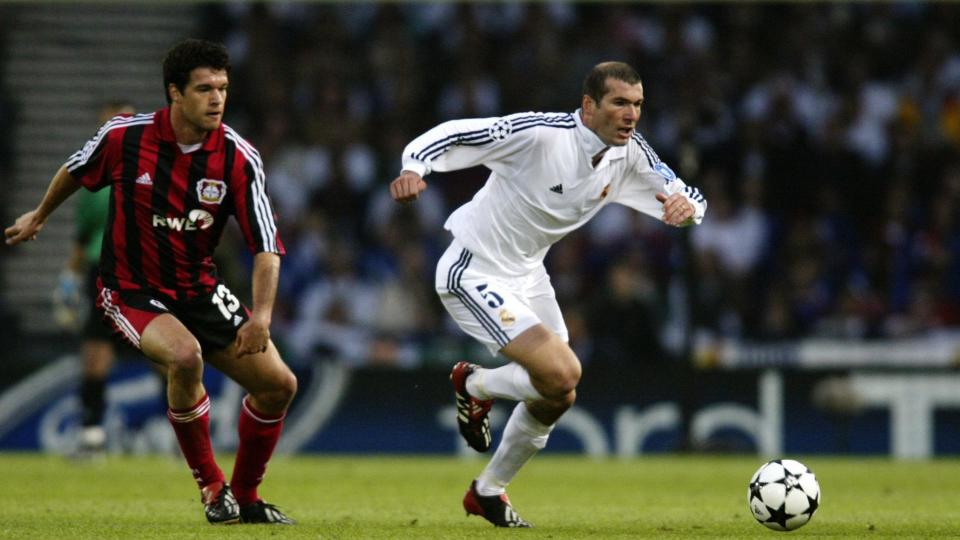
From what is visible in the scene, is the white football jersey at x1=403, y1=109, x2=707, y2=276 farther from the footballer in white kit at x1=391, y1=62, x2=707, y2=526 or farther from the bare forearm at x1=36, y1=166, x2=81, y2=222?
the bare forearm at x1=36, y1=166, x2=81, y2=222

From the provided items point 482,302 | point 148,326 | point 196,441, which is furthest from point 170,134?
point 482,302

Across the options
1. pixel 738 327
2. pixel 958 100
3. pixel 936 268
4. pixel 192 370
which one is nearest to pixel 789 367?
pixel 738 327

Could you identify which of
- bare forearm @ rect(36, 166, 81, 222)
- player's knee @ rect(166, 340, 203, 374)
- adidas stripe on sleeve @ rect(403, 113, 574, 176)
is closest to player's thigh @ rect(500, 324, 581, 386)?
adidas stripe on sleeve @ rect(403, 113, 574, 176)

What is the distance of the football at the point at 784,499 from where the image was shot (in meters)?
6.72

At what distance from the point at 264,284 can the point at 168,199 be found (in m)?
0.59

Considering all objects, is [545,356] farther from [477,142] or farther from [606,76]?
[606,76]

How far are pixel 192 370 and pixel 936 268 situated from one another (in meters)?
10.4

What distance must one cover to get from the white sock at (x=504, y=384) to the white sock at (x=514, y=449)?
12cm

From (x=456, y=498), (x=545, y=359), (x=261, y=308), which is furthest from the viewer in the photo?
(x=456, y=498)

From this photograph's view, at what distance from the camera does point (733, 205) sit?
52.6 ft

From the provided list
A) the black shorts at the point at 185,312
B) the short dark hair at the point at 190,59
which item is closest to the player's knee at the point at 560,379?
the black shorts at the point at 185,312

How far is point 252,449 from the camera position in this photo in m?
7.04

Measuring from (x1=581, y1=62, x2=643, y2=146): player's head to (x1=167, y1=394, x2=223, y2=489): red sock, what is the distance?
84.4 inches

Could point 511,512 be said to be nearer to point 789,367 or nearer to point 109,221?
point 109,221
